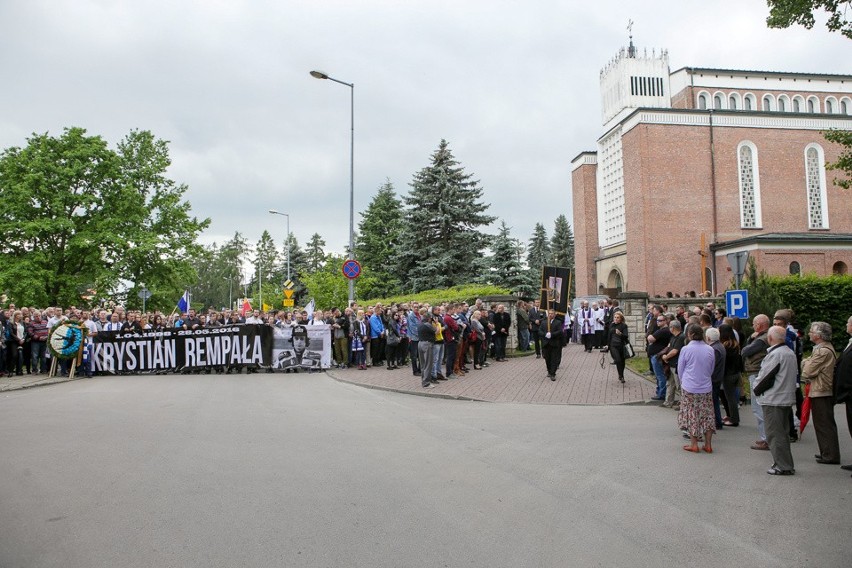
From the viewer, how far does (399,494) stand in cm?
611

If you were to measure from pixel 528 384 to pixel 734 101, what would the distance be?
51428 mm

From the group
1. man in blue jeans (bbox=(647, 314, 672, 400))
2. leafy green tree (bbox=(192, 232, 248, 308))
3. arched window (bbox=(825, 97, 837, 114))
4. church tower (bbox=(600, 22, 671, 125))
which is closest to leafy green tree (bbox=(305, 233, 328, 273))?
leafy green tree (bbox=(192, 232, 248, 308))

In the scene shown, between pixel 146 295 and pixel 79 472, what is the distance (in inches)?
1106

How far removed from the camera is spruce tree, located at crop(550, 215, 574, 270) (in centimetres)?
8412

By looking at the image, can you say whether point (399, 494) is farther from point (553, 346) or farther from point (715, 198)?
point (715, 198)

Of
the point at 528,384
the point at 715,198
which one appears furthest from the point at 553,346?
the point at 715,198

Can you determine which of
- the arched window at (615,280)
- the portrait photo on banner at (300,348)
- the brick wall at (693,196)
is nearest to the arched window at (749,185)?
the brick wall at (693,196)

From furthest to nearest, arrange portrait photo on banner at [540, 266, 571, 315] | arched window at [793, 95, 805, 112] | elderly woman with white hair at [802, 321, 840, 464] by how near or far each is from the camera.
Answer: arched window at [793, 95, 805, 112]
portrait photo on banner at [540, 266, 571, 315]
elderly woman with white hair at [802, 321, 840, 464]

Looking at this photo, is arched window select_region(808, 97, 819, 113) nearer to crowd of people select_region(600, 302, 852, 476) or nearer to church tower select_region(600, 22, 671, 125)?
church tower select_region(600, 22, 671, 125)

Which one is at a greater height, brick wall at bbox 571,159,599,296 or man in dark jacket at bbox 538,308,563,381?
brick wall at bbox 571,159,599,296

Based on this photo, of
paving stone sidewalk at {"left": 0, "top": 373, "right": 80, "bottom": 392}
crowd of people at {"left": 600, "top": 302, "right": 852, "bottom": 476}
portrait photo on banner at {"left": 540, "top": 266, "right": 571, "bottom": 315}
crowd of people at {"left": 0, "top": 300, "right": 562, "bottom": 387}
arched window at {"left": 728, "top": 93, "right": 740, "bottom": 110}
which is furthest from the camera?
arched window at {"left": 728, "top": 93, "right": 740, "bottom": 110}

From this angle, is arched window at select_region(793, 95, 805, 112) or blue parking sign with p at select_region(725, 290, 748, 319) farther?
arched window at select_region(793, 95, 805, 112)

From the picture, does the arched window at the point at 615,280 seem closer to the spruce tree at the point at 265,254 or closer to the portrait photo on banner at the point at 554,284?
the portrait photo on banner at the point at 554,284

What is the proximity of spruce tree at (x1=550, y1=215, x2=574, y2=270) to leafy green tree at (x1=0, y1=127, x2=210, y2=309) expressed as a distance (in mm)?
55722
